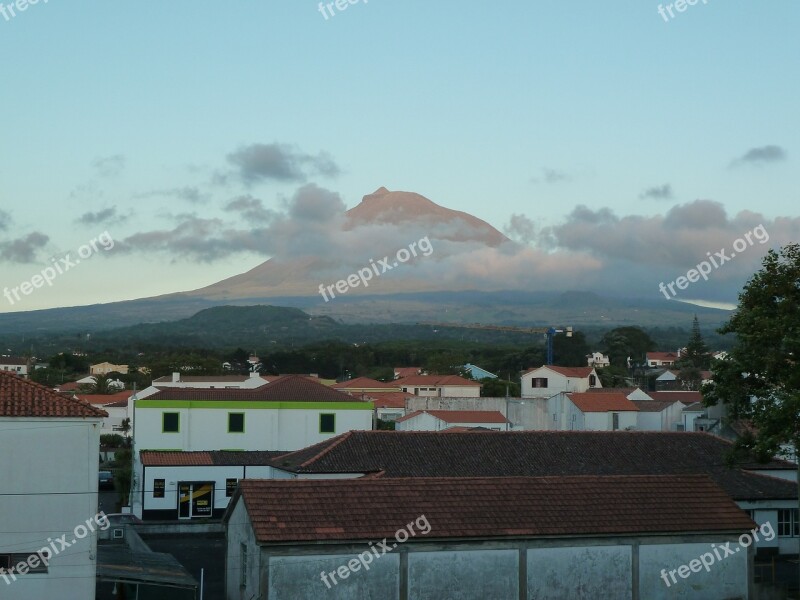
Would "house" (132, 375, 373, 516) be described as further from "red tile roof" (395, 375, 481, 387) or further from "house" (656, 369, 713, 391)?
"house" (656, 369, 713, 391)

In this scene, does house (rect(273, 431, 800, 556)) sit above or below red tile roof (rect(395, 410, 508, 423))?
above

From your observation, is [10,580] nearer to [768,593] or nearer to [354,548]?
[354,548]

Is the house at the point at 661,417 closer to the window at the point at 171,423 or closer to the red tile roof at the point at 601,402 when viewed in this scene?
the red tile roof at the point at 601,402

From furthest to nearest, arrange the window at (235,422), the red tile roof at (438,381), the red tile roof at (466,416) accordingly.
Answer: the red tile roof at (438,381) < the red tile roof at (466,416) < the window at (235,422)

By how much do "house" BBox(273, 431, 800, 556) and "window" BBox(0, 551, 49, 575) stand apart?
12379 millimetres

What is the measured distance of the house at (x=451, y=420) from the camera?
64.7 meters

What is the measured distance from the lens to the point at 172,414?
47.0 metres

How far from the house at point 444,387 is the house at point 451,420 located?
28.2 meters

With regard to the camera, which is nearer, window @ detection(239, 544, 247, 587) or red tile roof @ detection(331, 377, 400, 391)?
window @ detection(239, 544, 247, 587)

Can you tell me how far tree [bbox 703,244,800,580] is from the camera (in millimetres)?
26062

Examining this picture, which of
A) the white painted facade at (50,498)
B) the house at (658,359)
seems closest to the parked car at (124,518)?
the white painted facade at (50,498)

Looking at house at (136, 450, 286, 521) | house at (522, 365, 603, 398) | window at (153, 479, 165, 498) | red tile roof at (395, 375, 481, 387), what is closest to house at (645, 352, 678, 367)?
red tile roof at (395, 375, 481, 387)


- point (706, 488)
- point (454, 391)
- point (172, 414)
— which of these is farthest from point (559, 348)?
point (706, 488)

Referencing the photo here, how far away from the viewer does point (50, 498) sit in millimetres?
23172
